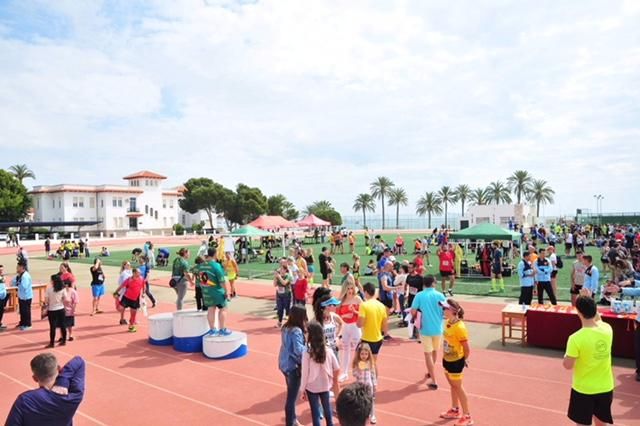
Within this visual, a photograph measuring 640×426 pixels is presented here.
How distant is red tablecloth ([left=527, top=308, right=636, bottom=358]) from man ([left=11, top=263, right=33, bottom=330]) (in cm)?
1168

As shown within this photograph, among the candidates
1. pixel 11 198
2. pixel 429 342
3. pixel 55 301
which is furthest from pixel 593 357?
pixel 11 198

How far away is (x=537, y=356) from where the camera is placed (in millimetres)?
8812

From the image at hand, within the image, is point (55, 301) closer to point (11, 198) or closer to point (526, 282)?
point (526, 282)

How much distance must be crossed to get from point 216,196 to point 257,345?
75.8 meters

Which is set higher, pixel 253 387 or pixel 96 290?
pixel 96 290

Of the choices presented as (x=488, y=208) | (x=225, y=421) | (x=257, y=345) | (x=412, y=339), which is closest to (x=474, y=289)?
(x=412, y=339)

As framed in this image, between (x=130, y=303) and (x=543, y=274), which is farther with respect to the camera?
(x=543, y=274)

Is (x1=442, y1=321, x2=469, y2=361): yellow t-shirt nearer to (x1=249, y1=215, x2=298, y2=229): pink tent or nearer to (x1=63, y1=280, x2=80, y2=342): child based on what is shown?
(x1=63, y1=280, x2=80, y2=342): child

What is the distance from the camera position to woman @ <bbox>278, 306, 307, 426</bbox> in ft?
17.8

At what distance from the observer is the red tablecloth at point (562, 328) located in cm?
857

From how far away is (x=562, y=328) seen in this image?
9.13 metres

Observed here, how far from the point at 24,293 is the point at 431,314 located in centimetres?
1001

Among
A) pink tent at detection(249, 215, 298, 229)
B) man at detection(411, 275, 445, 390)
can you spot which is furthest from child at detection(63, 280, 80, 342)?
pink tent at detection(249, 215, 298, 229)

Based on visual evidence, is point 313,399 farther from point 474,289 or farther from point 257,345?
point 474,289
